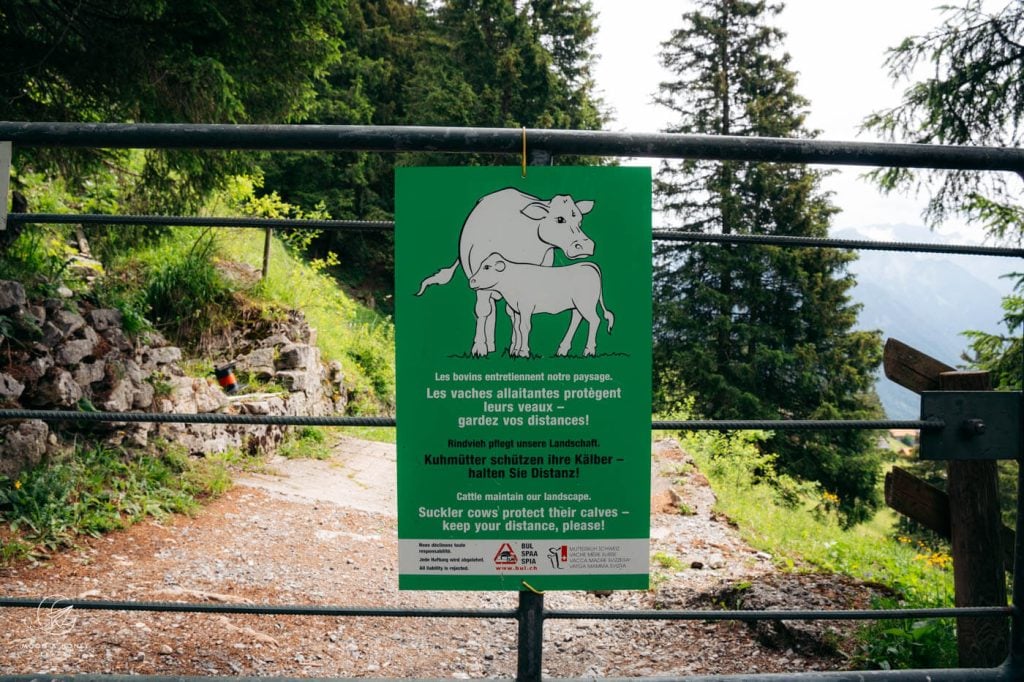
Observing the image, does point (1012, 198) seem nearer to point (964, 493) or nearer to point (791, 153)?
point (964, 493)

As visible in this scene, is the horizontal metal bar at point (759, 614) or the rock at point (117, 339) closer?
the horizontal metal bar at point (759, 614)

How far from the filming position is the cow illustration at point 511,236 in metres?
1.46

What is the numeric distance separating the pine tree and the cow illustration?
14531 mm

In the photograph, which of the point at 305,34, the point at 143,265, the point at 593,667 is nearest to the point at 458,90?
the point at 143,265

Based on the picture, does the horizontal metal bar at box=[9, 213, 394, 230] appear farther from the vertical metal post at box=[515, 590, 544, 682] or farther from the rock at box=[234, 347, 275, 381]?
the rock at box=[234, 347, 275, 381]

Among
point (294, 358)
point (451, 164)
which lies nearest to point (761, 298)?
point (451, 164)

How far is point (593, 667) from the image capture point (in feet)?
9.27

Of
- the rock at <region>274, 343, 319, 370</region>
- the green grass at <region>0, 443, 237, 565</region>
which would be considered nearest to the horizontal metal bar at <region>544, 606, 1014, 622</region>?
the green grass at <region>0, 443, 237, 565</region>

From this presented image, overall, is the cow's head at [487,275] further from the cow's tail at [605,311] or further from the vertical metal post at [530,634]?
the vertical metal post at [530,634]

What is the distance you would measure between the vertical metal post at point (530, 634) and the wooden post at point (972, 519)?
1.34 metres

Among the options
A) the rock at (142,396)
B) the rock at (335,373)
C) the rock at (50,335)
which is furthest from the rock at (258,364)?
the rock at (50,335)

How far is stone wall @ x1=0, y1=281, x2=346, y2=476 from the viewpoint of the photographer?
432cm

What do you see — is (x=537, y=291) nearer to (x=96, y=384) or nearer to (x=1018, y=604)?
(x=1018, y=604)

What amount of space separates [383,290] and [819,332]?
44.5 ft
